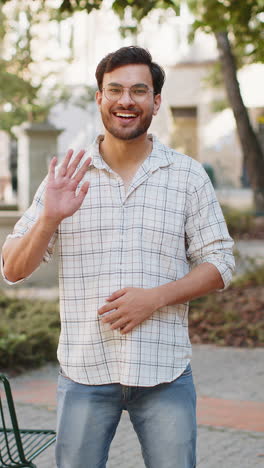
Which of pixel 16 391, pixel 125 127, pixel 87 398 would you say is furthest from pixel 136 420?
pixel 16 391

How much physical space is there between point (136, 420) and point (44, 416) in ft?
9.00

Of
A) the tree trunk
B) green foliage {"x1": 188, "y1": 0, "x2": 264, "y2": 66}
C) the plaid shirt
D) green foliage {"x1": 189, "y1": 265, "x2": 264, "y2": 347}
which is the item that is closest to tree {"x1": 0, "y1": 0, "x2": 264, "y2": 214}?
green foliage {"x1": 188, "y1": 0, "x2": 264, "y2": 66}

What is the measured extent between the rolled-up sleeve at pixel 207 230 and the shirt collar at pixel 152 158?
14 cm

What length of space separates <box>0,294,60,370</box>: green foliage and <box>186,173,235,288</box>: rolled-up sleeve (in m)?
3.97

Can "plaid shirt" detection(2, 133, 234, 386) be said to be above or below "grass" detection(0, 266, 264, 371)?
above

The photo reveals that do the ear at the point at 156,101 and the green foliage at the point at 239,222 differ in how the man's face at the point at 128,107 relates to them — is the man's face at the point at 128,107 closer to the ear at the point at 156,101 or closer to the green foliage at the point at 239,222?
the ear at the point at 156,101

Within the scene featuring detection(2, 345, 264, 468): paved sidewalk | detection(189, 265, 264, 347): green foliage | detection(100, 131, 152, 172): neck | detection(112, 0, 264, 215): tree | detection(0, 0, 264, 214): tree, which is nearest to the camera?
detection(100, 131, 152, 172): neck

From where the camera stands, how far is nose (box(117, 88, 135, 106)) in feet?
8.05

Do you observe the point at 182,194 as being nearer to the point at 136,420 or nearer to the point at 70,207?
the point at 70,207

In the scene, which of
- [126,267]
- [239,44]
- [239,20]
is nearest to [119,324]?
[126,267]

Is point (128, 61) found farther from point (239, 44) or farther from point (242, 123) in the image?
point (242, 123)

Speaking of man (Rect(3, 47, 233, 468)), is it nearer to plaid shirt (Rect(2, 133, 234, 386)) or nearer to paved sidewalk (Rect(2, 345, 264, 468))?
plaid shirt (Rect(2, 133, 234, 386))

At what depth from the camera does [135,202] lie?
2488 mm

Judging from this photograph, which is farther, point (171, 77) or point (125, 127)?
point (171, 77)
